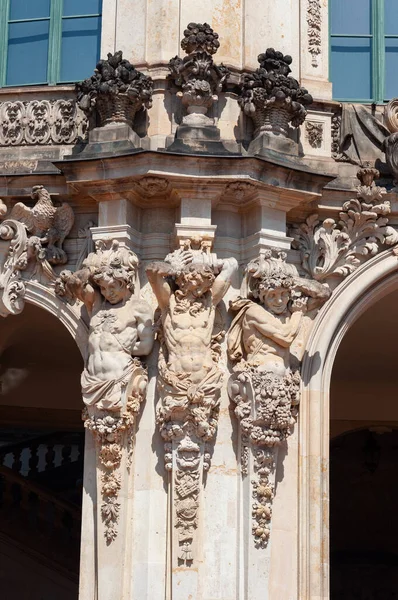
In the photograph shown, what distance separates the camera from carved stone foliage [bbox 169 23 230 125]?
14305 mm

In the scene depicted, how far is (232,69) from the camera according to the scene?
1466 centimetres

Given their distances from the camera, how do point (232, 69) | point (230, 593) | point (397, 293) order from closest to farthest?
1. point (230, 593)
2. point (232, 69)
3. point (397, 293)

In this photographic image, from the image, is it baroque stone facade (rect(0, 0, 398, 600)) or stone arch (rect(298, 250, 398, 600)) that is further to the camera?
stone arch (rect(298, 250, 398, 600))

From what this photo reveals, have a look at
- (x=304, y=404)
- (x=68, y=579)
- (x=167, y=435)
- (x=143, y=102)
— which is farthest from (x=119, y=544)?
(x=68, y=579)

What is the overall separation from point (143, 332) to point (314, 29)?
3.13 meters

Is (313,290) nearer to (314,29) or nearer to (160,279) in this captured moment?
(160,279)

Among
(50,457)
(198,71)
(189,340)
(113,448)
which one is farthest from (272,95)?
(50,457)

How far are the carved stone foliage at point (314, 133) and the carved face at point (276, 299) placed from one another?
58.5 inches

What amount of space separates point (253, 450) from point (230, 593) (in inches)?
44.0

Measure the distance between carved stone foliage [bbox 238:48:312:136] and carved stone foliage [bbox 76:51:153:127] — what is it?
81 cm

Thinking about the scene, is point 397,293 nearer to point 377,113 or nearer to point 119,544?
point 377,113

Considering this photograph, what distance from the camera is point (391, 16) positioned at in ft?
51.1

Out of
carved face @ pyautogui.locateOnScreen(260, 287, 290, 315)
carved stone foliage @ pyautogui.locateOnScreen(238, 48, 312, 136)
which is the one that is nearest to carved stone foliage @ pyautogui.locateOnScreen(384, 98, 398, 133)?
carved stone foliage @ pyautogui.locateOnScreen(238, 48, 312, 136)

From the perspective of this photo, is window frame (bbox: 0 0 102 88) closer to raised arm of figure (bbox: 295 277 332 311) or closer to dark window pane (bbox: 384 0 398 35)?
dark window pane (bbox: 384 0 398 35)
